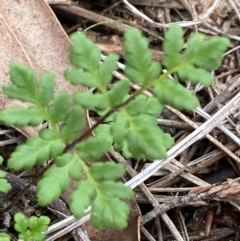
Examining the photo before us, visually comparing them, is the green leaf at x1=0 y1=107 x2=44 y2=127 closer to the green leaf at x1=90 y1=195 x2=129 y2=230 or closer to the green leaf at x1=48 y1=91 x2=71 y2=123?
the green leaf at x1=48 y1=91 x2=71 y2=123

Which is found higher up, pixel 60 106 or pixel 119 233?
pixel 60 106

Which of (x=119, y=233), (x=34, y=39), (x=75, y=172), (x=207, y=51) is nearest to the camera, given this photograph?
(x=207, y=51)

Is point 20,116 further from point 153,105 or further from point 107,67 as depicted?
point 153,105

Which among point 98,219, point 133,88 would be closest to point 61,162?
point 98,219

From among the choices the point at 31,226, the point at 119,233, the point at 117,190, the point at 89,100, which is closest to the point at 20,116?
the point at 89,100

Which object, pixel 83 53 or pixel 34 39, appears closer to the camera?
pixel 83 53

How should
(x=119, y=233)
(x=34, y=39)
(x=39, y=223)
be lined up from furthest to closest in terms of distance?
(x=34, y=39) < (x=119, y=233) < (x=39, y=223)

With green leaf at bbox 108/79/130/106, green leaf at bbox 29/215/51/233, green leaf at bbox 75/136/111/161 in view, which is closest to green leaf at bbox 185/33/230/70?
green leaf at bbox 108/79/130/106

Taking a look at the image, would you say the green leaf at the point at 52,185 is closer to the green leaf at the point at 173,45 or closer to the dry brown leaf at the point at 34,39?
the green leaf at the point at 173,45
